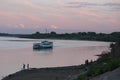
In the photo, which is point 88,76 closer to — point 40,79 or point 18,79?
point 40,79

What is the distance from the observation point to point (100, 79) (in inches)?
527

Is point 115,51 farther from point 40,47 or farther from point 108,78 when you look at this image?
A: point 40,47

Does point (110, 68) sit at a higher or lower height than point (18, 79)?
higher

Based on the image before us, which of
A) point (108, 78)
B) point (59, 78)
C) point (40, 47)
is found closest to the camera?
point (108, 78)

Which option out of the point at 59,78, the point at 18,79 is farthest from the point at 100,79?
the point at 18,79

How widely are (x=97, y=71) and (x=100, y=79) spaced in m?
2.22

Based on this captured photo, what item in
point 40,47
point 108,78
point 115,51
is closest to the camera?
point 108,78

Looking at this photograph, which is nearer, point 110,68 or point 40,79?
point 110,68

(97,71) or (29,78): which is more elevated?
(97,71)

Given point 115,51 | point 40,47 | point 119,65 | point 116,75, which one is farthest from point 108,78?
point 40,47

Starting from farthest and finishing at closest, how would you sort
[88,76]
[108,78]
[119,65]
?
[88,76]
[119,65]
[108,78]

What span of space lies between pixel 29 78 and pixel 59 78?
3040 millimetres

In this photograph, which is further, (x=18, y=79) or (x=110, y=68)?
(x=18, y=79)

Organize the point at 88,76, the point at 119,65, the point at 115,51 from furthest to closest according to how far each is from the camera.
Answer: the point at 115,51
the point at 88,76
the point at 119,65
